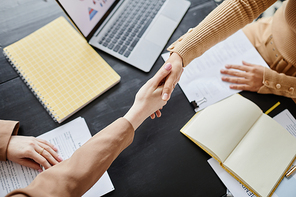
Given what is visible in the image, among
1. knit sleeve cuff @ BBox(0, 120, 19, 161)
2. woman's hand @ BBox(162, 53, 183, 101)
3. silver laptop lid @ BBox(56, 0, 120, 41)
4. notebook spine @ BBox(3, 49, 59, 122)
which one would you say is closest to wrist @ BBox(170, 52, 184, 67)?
woman's hand @ BBox(162, 53, 183, 101)

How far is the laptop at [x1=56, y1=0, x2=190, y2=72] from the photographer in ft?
2.81

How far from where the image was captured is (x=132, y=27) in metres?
0.91

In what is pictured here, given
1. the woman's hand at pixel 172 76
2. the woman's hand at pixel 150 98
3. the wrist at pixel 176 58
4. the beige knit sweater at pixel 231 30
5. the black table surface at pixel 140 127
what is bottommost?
the black table surface at pixel 140 127

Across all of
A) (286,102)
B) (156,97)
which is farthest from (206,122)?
(286,102)

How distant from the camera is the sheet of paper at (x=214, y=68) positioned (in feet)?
2.76

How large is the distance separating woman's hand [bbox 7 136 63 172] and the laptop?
0.45m

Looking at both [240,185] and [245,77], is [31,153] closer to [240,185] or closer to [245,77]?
[240,185]

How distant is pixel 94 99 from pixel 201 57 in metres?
0.51

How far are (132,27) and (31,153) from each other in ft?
2.13

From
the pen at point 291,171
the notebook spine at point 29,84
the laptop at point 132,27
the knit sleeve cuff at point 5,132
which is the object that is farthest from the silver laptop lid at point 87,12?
the pen at point 291,171

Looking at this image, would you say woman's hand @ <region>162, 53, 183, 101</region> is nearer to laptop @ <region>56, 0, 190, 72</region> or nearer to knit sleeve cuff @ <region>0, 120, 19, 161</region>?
laptop @ <region>56, 0, 190, 72</region>

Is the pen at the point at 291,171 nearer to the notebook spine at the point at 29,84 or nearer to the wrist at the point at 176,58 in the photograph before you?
the wrist at the point at 176,58

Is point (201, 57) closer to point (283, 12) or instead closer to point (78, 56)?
point (283, 12)

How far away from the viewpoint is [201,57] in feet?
2.97
